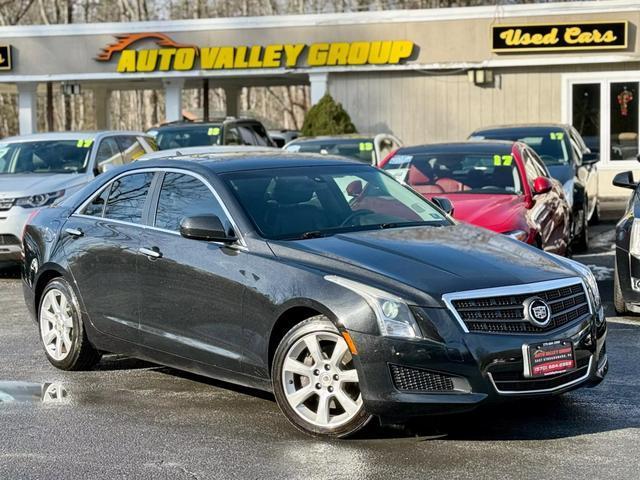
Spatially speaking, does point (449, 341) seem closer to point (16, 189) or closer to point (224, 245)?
point (224, 245)

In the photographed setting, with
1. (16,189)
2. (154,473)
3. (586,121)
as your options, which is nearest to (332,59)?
(586,121)

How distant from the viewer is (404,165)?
39.7 feet

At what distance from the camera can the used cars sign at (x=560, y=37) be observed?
23859 millimetres

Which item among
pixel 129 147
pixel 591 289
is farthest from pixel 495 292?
pixel 129 147

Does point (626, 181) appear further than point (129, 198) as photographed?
Yes

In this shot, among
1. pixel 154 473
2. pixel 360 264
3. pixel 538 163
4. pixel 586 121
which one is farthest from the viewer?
pixel 586 121

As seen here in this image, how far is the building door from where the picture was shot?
24.3 metres

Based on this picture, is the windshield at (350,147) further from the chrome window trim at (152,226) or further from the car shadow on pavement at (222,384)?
the car shadow on pavement at (222,384)

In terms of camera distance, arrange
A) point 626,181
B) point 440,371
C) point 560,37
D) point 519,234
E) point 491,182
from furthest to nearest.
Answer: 1. point 560,37
2. point 491,182
3. point 626,181
4. point 519,234
5. point 440,371

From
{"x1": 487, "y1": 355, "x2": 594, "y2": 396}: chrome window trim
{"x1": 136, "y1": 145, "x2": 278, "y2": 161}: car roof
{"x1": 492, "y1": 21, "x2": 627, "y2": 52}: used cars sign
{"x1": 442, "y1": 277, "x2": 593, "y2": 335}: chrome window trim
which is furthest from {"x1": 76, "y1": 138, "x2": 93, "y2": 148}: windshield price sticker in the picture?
{"x1": 492, "y1": 21, "x2": 627, "y2": 52}: used cars sign

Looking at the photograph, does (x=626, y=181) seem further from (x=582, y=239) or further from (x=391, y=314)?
(x=391, y=314)

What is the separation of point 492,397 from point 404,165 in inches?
251

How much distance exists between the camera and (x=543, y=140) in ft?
Result: 53.2

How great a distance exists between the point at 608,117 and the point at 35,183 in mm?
14236
